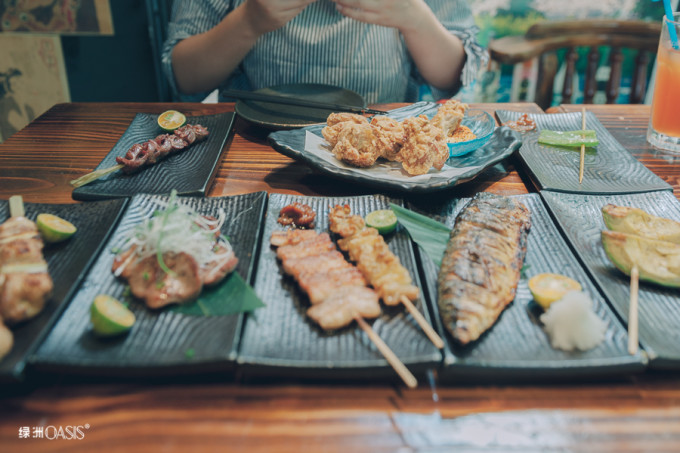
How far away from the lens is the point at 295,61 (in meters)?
4.21

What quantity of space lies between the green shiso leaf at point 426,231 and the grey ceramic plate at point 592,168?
843mm

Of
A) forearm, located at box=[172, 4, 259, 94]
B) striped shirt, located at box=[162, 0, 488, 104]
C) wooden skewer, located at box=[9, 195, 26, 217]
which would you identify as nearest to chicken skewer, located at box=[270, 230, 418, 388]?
wooden skewer, located at box=[9, 195, 26, 217]

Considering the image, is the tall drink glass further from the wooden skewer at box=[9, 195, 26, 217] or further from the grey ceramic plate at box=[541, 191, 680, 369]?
the wooden skewer at box=[9, 195, 26, 217]

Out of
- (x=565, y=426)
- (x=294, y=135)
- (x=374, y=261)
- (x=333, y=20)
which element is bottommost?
(x=565, y=426)

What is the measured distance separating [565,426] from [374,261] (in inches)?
38.2

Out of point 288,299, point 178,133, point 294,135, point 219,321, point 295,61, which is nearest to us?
point 219,321

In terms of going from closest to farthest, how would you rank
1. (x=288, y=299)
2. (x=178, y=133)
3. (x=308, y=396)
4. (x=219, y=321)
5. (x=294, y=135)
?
1. (x=308, y=396)
2. (x=219, y=321)
3. (x=288, y=299)
4. (x=294, y=135)
5. (x=178, y=133)

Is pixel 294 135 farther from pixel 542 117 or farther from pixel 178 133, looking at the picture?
pixel 542 117

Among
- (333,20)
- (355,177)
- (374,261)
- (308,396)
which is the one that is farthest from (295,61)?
(308,396)

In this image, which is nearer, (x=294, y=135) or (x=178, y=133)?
(x=294, y=135)

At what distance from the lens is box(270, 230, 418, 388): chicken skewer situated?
1781 mm

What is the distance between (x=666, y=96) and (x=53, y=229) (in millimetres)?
3766

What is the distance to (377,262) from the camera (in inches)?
83.9

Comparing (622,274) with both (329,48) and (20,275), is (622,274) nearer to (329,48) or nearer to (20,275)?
(20,275)
